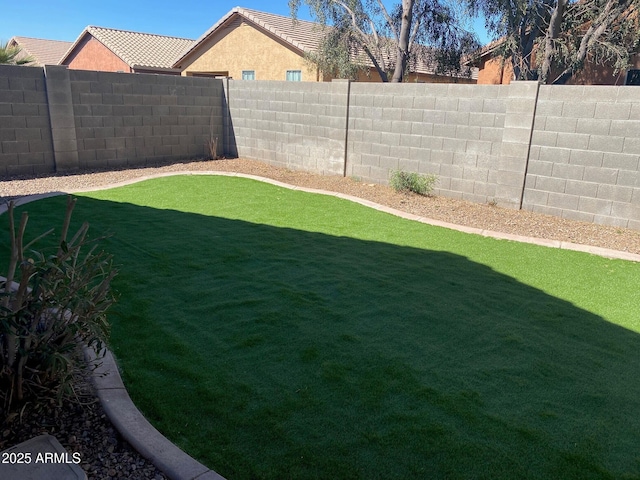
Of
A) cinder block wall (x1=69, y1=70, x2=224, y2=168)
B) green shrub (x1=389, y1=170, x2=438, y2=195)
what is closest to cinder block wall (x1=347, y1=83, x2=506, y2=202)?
green shrub (x1=389, y1=170, x2=438, y2=195)

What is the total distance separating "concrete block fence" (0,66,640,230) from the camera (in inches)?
272

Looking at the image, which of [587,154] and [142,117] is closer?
[587,154]

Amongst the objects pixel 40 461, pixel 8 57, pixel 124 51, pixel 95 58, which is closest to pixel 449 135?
pixel 40 461

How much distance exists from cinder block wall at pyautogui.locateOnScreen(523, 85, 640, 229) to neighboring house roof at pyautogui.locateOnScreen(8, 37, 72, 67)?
35320mm

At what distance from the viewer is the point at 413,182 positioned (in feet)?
28.4

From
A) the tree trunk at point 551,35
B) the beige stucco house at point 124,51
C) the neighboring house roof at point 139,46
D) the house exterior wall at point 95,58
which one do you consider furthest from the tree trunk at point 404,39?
the house exterior wall at point 95,58

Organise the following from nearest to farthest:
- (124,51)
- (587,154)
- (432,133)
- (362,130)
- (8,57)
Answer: (587,154) → (432,133) → (362,130) → (8,57) → (124,51)

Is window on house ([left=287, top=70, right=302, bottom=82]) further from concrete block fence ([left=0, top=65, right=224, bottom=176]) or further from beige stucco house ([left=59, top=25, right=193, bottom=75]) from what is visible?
concrete block fence ([left=0, top=65, right=224, bottom=176])

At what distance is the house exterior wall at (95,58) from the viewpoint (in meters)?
26.3

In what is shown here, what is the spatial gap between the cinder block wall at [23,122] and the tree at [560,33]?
1138 centimetres

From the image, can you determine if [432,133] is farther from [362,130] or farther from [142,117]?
[142,117]

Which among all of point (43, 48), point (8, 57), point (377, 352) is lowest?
point (377, 352)

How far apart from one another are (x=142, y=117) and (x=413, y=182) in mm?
6061

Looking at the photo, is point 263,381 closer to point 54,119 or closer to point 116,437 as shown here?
point 116,437
